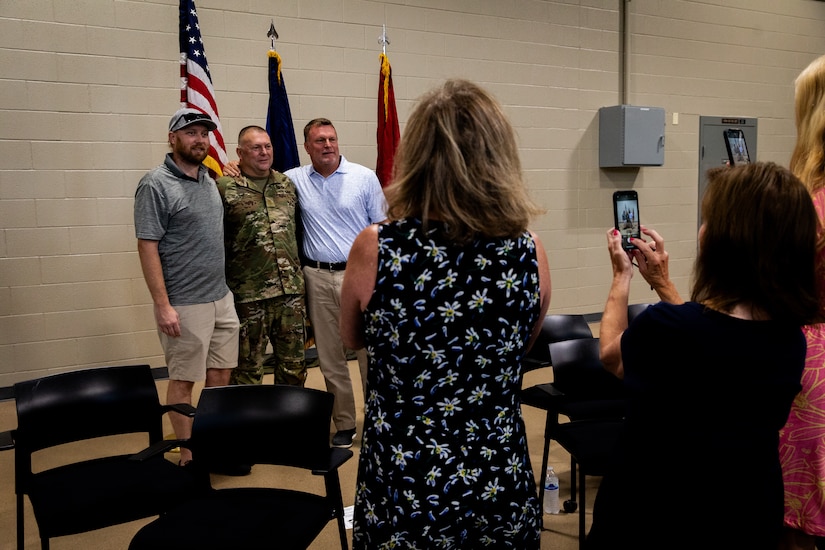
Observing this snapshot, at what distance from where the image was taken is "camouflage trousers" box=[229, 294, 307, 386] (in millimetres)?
3291

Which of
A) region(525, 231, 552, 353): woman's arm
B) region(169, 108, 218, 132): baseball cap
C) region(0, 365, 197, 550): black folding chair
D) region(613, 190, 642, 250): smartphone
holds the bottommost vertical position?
region(0, 365, 197, 550): black folding chair

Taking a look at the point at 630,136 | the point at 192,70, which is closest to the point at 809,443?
the point at 192,70

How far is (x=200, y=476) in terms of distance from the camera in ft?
6.77

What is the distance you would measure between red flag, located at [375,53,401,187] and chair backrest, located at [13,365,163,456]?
2.68 m

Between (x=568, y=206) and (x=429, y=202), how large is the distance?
16.4 ft

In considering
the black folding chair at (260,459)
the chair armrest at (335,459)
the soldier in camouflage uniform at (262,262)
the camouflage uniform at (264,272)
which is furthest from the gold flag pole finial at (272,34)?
the chair armrest at (335,459)

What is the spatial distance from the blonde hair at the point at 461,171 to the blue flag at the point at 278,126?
10.4 ft

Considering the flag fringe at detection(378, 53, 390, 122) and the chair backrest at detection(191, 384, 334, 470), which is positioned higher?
the flag fringe at detection(378, 53, 390, 122)

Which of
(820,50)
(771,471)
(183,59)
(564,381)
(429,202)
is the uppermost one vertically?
(820,50)

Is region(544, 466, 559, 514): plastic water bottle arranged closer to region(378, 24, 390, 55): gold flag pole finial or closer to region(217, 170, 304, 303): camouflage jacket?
region(217, 170, 304, 303): camouflage jacket

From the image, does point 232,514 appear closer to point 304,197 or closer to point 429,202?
point 429,202

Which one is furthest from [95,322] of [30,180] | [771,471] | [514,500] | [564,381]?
[771,471]

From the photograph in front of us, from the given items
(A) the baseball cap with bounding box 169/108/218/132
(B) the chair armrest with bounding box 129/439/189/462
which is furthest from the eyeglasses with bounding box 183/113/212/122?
(B) the chair armrest with bounding box 129/439/189/462

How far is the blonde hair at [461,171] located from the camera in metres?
1.20
